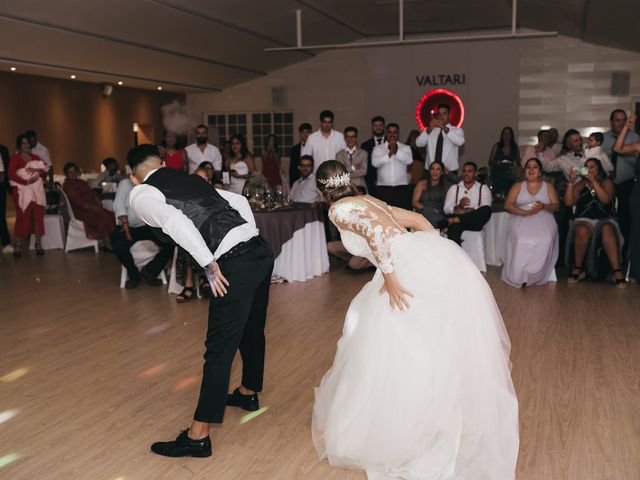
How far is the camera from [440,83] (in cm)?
1243

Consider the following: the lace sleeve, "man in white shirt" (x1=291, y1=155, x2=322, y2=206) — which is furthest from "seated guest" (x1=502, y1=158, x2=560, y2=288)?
the lace sleeve

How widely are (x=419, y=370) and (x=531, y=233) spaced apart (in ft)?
12.9

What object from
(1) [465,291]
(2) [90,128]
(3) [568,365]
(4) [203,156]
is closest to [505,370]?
(1) [465,291]

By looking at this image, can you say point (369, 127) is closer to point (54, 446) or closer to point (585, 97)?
point (585, 97)

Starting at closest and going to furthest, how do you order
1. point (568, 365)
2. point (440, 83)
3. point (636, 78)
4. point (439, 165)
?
point (568, 365) < point (439, 165) < point (636, 78) < point (440, 83)

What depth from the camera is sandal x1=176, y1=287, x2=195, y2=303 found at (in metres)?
5.55

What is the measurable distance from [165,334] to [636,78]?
9856 mm

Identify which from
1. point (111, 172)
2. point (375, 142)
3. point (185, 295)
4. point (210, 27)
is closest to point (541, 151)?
point (375, 142)

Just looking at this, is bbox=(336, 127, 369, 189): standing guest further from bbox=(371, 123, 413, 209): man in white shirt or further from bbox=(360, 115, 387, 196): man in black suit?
bbox=(360, 115, 387, 196): man in black suit

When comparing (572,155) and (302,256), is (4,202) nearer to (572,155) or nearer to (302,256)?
(302,256)

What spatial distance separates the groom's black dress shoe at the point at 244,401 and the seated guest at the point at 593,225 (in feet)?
13.0

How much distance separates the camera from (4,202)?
8.34 m

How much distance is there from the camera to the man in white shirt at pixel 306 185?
7.12 meters

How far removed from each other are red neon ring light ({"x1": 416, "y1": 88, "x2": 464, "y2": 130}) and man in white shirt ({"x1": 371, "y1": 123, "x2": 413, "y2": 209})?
209 inches
